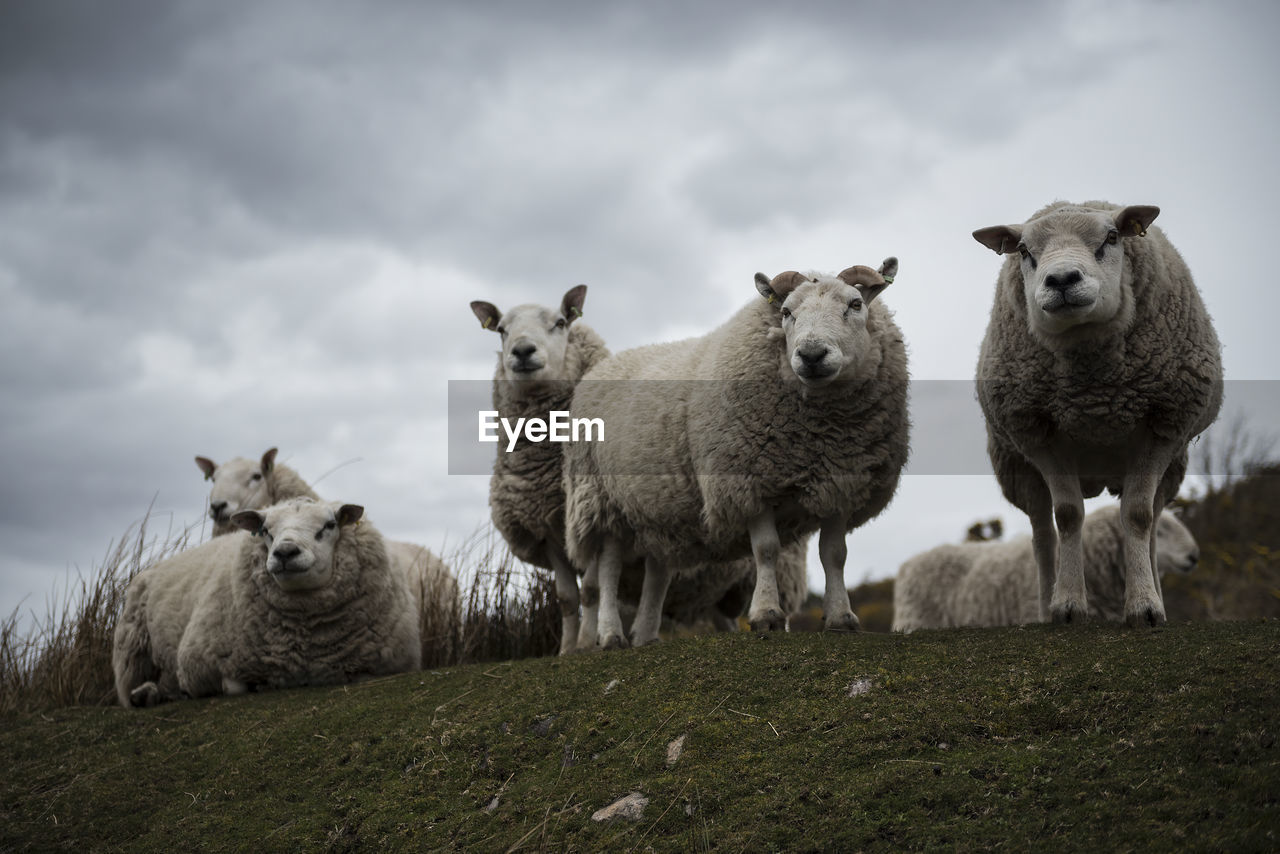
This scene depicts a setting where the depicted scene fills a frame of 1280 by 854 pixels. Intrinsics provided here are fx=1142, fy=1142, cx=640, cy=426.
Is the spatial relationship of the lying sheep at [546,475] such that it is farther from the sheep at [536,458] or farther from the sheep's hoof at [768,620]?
the sheep's hoof at [768,620]

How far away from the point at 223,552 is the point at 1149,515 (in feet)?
24.5

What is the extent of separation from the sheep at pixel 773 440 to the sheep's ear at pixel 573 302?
166 cm

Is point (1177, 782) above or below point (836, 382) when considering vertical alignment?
below

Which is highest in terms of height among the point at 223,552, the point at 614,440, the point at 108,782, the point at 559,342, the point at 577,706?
the point at 559,342

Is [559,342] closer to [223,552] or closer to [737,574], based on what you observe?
[737,574]

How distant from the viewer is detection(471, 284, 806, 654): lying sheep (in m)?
8.80

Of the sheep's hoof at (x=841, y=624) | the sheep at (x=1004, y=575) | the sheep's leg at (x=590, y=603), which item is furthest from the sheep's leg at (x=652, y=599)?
→ the sheep at (x=1004, y=575)

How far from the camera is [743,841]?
4.18 meters

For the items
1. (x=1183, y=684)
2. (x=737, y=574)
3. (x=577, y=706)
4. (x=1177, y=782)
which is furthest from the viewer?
(x=737, y=574)

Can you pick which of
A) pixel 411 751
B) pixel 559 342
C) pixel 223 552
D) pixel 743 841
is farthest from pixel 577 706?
pixel 223 552

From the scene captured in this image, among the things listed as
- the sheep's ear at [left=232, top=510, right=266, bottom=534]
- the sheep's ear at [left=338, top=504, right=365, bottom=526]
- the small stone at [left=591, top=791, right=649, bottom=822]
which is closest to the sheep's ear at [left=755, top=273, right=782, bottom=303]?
the small stone at [left=591, top=791, right=649, bottom=822]

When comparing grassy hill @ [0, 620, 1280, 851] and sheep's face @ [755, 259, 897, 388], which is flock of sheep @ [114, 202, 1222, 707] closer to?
sheep's face @ [755, 259, 897, 388]

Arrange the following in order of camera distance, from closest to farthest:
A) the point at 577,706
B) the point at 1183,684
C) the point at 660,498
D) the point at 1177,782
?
the point at 1177,782 → the point at 1183,684 → the point at 577,706 → the point at 660,498

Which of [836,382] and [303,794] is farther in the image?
[836,382]
